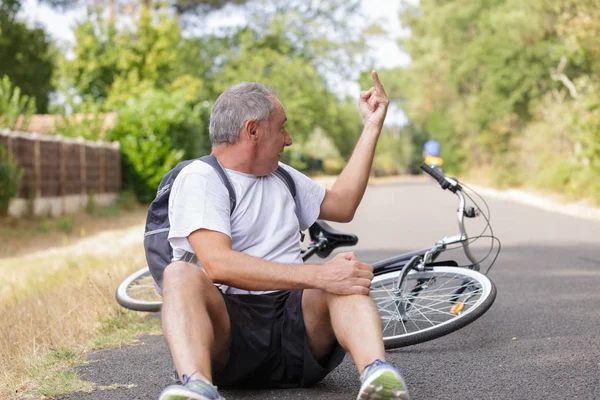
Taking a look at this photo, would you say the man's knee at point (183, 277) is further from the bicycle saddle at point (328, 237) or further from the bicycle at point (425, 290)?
the bicycle saddle at point (328, 237)

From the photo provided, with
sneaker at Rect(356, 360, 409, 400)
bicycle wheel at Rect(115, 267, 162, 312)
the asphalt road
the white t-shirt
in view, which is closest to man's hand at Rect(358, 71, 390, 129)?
the white t-shirt

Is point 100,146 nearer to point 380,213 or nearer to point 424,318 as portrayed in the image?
point 380,213

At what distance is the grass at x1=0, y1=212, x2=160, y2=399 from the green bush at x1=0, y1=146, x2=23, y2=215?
20.1 ft

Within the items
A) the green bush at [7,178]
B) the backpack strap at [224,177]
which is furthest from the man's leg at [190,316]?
the green bush at [7,178]

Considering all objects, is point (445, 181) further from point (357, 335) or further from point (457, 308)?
point (357, 335)

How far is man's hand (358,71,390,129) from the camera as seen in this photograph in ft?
13.5

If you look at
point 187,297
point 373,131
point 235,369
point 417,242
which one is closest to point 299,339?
point 235,369

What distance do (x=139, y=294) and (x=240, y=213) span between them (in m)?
3.06

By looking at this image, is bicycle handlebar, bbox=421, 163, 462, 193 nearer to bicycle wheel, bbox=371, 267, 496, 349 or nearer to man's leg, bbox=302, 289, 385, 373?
bicycle wheel, bbox=371, 267, 496, 349

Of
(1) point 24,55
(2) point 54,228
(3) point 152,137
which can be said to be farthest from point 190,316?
(1) point 24,55

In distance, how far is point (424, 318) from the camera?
5246 millimetres

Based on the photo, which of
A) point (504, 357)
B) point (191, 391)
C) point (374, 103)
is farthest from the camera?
point (504, 357)

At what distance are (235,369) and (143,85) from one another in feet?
110

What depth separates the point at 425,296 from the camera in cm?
540
